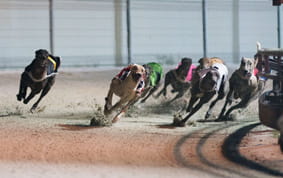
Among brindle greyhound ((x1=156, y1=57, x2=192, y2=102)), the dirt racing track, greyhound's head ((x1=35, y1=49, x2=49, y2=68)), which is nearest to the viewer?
the dirt racing track

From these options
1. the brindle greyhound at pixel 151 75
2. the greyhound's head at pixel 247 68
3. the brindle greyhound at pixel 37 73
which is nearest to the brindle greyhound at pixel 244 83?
the greyhound's head at pixel 247 68

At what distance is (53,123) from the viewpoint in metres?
8.73

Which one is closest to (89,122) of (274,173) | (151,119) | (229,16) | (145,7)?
(151,119)

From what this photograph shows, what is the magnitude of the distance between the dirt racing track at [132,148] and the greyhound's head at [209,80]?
1.82ft

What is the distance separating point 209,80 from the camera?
9.95 meters

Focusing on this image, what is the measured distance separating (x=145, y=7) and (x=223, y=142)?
7919mm

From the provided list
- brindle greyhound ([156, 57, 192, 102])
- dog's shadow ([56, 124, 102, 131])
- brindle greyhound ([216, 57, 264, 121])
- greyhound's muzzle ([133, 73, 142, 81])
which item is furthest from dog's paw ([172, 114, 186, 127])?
brindle greyhound ([156, 57, 192, 102])

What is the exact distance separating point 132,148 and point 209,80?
3.05m

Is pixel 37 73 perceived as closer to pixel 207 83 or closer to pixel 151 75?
pixel 151 75

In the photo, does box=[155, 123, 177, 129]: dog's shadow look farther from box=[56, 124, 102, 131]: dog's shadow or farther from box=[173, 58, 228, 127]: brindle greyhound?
box=[56, 124, 102, 131]: dog's shadow

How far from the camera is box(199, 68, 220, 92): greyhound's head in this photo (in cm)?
995

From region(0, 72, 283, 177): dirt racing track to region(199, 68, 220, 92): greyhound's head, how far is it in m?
0.55

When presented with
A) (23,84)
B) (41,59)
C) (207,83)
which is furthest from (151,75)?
(23,84)

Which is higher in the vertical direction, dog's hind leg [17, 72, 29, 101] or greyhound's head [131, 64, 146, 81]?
greyhound's head [131, 64, 146, 81]
